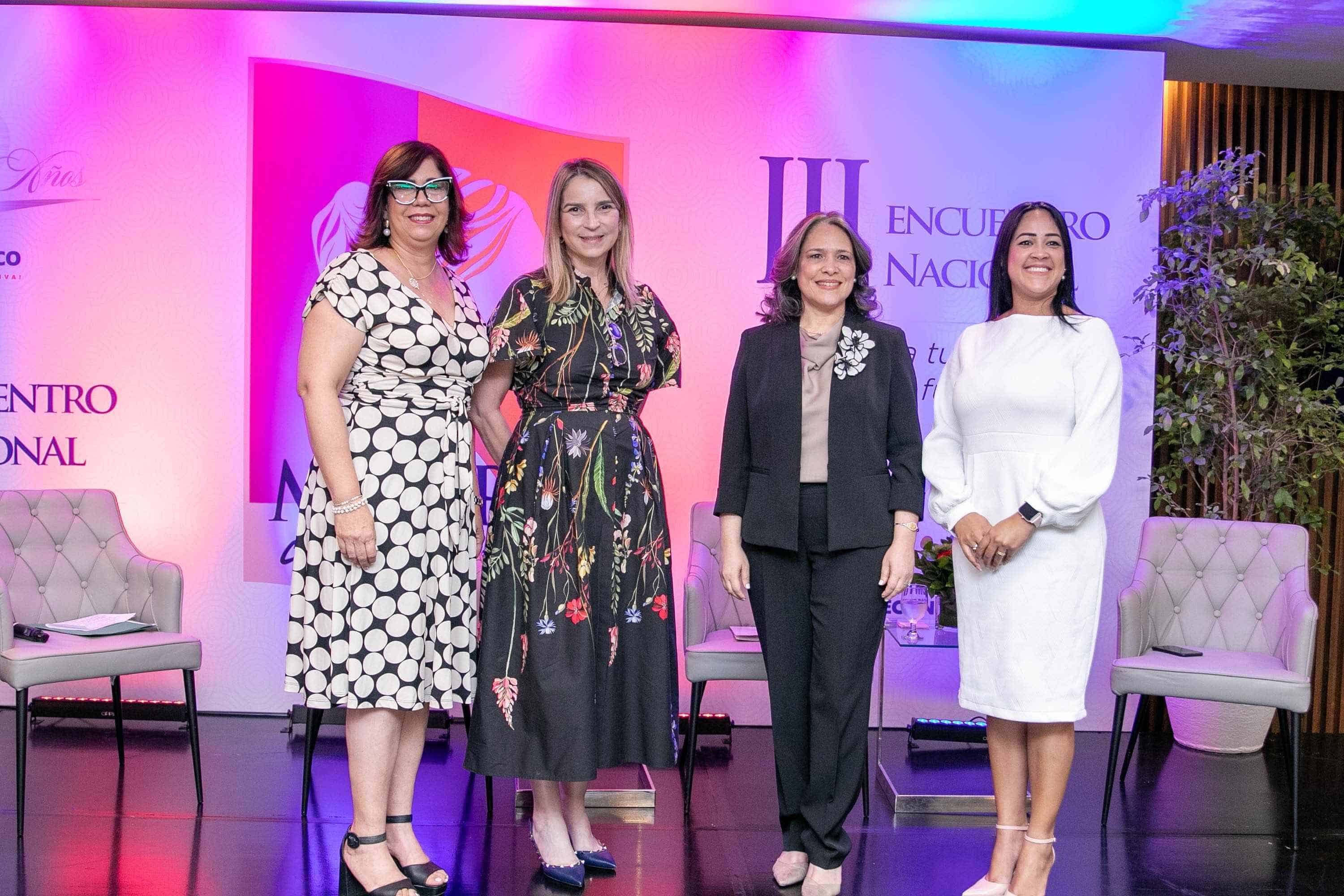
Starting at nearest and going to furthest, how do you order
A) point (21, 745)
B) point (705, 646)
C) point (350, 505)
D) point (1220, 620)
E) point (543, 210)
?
point (350, 505) < point (21, 745) < point (705, 646) < point (1220, 620) < point (543, 210)

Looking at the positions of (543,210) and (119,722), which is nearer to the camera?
(119,722)

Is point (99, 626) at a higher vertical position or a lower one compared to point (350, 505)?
lower

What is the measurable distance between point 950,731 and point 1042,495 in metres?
2.08

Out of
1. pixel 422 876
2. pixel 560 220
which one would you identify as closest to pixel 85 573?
pixel 422 876

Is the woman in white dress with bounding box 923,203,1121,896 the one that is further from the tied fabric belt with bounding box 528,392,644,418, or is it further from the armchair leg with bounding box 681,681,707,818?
the armchair leg with bounding box 681,681,707,818

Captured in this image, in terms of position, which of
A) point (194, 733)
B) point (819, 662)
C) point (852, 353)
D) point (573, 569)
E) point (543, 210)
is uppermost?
point (543, 210)

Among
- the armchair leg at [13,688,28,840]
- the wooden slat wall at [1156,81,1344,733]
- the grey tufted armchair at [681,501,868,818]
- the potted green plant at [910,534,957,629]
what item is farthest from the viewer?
the wooden slat wall at [1156,81,1344,733]

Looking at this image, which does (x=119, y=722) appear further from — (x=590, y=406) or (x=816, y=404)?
(x=816, y=404)

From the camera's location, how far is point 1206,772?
14.7ft

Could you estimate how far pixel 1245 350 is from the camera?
4.72 metres

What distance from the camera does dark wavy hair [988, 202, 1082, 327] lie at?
2916 millimetres

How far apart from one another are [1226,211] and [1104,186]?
0.55m

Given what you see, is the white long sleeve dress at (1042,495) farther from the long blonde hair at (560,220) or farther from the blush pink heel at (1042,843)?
the long blonde hair at (560,220)

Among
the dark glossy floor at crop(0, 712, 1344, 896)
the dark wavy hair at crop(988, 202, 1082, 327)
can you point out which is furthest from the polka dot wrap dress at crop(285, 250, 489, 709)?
the dark wavy hair at crop(988, 202, 1082, 327)
